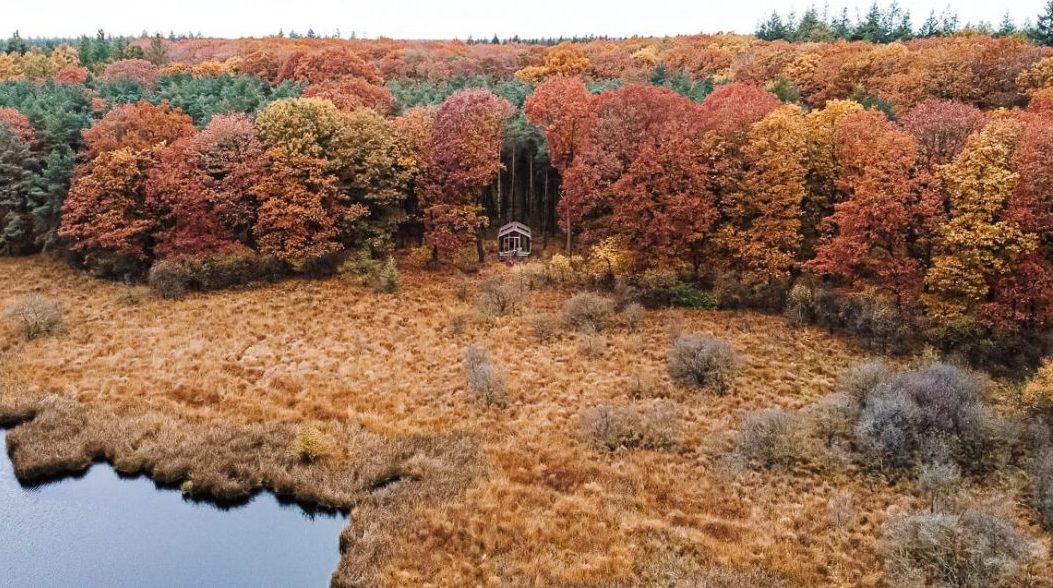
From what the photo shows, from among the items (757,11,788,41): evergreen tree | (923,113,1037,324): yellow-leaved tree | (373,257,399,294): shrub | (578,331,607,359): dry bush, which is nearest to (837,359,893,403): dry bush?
(923,113,1037,324): yellow-leaved tree

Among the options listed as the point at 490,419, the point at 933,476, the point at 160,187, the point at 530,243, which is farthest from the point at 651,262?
the point at 160,187

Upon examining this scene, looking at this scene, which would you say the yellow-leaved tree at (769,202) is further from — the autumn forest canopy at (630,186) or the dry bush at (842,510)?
the dry bush at (842,510)

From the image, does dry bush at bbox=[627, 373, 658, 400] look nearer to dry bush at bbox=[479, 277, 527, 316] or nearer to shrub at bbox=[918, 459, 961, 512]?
shrub at bbox=[918, 459, 961, 512]

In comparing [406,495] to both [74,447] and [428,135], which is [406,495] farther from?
[428,135]

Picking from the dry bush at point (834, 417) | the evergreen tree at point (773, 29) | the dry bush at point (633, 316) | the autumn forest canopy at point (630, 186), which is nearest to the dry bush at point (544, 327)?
the dry bush at point (633, 316)

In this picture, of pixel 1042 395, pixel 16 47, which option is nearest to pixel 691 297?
pixel 1042 395

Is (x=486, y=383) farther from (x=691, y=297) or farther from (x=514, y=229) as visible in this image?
(x=514, y=229)
